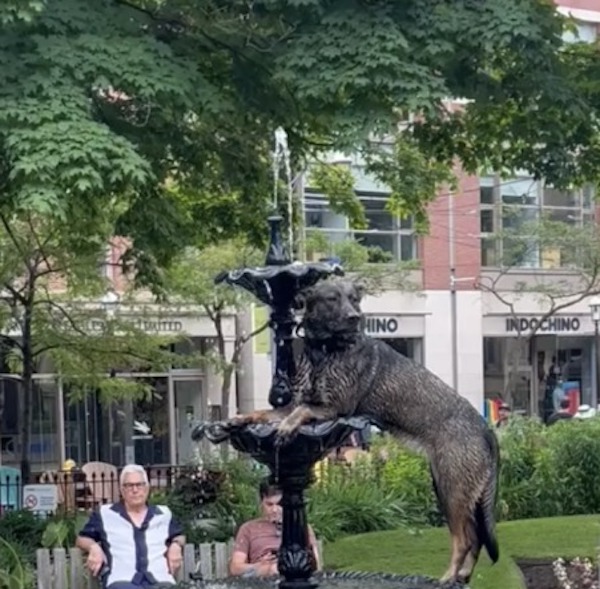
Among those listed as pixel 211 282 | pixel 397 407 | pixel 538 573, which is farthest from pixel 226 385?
pixel 397 407

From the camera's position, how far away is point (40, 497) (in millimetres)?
15008

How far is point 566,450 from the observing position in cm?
1455

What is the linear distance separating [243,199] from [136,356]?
4.96 m

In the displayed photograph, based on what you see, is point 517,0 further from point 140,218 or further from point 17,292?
point 17,292

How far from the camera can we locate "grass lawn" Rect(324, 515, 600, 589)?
9.96m

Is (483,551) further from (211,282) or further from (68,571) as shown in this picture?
(211,282)

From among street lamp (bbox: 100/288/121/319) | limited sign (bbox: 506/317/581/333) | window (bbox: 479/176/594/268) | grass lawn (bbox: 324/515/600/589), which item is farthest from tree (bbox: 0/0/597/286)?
limited sign (bbox: 506/317/581/333)

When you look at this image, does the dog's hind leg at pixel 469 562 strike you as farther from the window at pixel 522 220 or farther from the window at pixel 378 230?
the window at pixel 522 220

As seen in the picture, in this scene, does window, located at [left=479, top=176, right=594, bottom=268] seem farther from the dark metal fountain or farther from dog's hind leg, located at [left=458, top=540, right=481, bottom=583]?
the dark metal fountain

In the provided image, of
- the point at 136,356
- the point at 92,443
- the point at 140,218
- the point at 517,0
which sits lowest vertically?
the point at 92,443

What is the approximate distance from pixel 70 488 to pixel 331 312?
1238cm

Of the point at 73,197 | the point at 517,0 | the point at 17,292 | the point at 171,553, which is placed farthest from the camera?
the point at 17,292

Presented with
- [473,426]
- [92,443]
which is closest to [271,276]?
[473,426]

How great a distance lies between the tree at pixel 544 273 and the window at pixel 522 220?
28 millimetres
